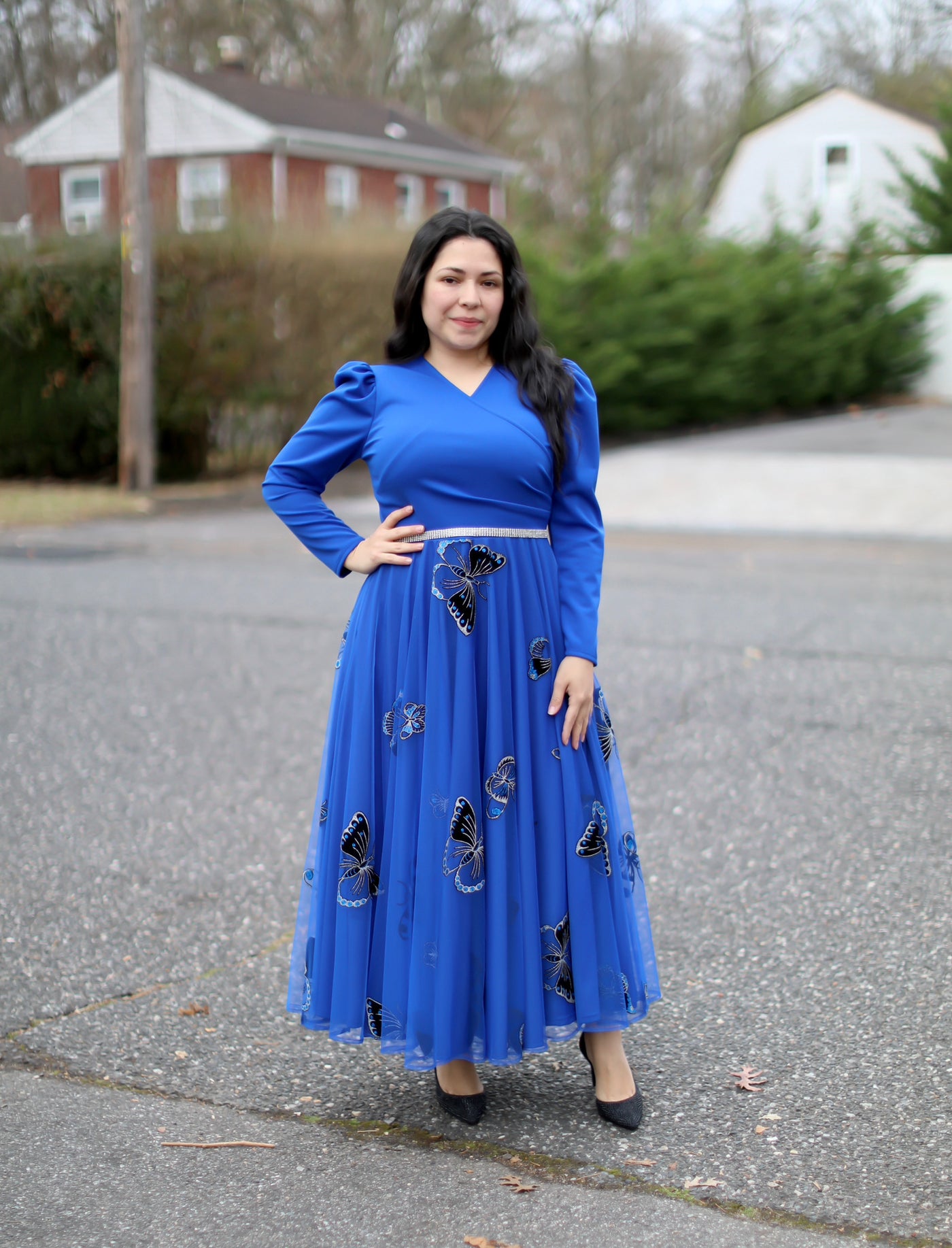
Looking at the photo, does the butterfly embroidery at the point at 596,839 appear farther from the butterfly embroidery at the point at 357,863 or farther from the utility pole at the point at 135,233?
the utility pole at the point at 135,233

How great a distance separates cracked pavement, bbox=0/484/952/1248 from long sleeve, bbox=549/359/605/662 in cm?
103

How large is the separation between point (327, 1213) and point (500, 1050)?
1.45ft

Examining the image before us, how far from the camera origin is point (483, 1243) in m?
2.45

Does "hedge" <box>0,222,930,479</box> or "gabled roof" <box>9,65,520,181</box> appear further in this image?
Answer: "gabled roof" <box>9,65,520,181</box>

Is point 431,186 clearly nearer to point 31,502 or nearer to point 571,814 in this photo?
point 31,502

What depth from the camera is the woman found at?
109 inches

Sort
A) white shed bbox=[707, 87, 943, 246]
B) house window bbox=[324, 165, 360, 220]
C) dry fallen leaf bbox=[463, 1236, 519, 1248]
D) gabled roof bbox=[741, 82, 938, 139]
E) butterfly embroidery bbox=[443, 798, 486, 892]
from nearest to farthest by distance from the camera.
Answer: dry fallen leaf bbox=[463, 1236, 519, 1248] → butterfly embroidery bbox=[443, 798, 486, 892] → house window bbox=[324, 165, 360, 220] → gabled roof bbox=[741, 82, 938, 139] → white shed bbox=[707, 87, 943, 246]

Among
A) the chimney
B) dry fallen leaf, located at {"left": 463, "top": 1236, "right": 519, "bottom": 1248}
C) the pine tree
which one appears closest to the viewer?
dry fallen leaf, located at {"left": 463, "top": 1236, "right": 519, "bottom": 1248}

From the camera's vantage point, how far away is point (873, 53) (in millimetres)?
41719

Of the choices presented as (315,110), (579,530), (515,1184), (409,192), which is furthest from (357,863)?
(409,192)

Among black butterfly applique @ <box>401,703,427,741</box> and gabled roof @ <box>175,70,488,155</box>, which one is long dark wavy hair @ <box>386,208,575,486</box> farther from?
gabled roof @ <box>175,70,488,155</box>

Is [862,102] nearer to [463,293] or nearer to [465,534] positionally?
[463,293]

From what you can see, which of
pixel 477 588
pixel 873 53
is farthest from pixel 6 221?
pixel 477 588

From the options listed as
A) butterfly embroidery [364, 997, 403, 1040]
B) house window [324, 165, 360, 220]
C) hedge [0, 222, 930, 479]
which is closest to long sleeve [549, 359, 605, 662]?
butterfly embroidery [364, 997, 403, 1040]
